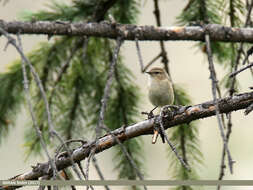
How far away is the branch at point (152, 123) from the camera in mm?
2053

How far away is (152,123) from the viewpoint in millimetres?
2104

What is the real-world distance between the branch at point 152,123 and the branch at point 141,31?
53 cm

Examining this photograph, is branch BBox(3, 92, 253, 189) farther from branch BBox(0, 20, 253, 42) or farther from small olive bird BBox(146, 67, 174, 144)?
small olive bird BBox(146, 67, 174, 144)

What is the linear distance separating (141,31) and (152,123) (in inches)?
24.0

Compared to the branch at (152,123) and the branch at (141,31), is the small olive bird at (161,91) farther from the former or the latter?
the branch at (152,123)

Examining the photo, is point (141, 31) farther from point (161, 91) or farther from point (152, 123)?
point (161, 91)

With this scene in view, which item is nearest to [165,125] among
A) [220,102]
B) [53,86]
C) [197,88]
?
[220,102]

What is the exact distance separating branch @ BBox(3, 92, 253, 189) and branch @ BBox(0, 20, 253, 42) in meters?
0.53

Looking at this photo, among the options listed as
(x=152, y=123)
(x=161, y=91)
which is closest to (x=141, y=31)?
(x=152, y=123)

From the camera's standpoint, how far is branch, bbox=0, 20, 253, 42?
243 cm

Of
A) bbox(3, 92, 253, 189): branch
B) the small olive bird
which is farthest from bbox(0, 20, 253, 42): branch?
the small olive bird

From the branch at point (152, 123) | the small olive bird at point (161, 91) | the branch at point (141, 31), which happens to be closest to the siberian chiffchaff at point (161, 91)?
the small olive bird at point (161, 91)

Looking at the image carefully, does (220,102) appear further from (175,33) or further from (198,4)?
(198,4)

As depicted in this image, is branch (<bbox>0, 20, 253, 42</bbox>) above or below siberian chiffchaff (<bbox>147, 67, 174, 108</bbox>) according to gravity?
above
